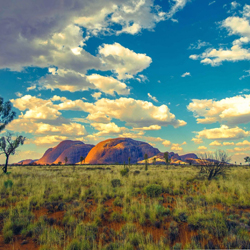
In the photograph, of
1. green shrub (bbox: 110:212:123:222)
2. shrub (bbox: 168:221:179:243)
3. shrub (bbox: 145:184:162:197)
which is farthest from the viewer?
shrub (bbox: 145:184:162:197)

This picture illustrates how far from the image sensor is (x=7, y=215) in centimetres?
727

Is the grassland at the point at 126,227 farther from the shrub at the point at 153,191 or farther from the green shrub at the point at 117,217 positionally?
the shrub at the point at 153,191

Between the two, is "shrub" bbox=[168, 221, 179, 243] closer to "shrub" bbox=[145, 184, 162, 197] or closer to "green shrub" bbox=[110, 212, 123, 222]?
"green shrub" bbox=[110, 212, 123, 222]

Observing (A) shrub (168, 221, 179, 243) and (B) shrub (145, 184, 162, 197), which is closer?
(A) shrub (168, 221, 179, 243)

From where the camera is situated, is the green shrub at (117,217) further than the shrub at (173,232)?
Yes

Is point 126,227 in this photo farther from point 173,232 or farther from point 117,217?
point 173,232

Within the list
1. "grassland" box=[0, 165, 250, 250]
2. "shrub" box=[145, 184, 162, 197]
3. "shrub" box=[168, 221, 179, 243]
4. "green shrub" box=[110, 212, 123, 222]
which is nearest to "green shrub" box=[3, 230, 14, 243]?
"grassland" box=[0, 165, 250, 250]

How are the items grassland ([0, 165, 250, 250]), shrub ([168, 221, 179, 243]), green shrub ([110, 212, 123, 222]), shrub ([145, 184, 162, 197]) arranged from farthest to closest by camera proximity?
shrub ([145, 184, 162, 197])
green shrub ([110, 212, 123, 222])
shrub ([168, 221, 179, 243])
grassland ([0, 165, 250, 250])

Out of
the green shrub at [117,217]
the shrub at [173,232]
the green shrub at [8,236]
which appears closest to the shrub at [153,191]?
the green shrub at [117,217]

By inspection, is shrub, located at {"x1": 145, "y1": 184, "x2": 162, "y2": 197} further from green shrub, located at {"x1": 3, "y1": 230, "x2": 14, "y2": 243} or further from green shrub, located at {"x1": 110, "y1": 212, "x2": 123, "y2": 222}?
green shrub, located at {"x1": 3, "y1": 230, "x2": 14, "y2": 243}

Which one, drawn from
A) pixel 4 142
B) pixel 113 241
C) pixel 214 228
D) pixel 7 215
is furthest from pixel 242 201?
pixel 4 142

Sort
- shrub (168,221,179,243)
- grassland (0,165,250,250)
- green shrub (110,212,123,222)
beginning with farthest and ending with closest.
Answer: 1. green shrub (110,212,123,222)
2. shrub (168,221,179,243)
3. grassland (0,165,250,250)

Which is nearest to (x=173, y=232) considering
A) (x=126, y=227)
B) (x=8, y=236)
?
(x=126, y=227)

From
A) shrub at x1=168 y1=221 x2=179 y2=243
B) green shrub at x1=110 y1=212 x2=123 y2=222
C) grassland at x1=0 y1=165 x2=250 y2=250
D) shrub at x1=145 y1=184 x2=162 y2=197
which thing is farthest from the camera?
shrub at x1=145 y1=184 x2=162 y2=197
